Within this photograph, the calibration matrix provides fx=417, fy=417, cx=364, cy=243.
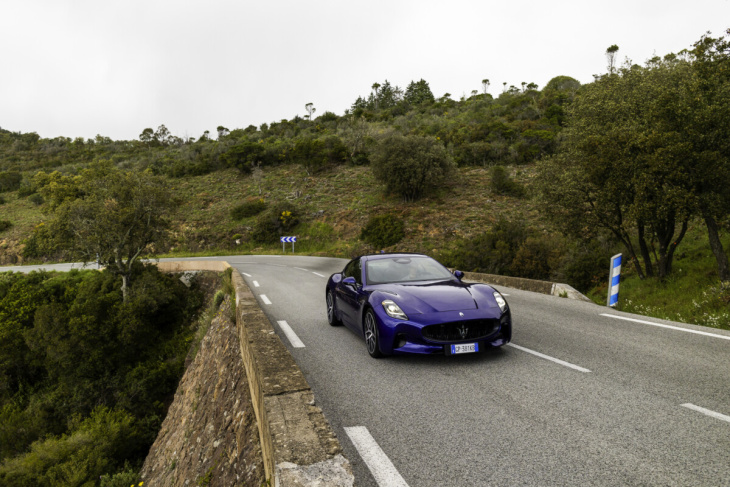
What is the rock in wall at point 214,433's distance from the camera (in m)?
3.84

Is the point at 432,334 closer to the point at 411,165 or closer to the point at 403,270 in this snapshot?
the point at 403,270

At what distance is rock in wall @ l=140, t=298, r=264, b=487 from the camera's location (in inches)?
151

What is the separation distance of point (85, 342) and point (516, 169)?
1329 inches

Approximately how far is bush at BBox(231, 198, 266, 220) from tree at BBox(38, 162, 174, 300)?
15.1 m

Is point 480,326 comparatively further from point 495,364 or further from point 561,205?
point 561,205

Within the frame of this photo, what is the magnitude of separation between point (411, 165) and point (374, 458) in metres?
31.9

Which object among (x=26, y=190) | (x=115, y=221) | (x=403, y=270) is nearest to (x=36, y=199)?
(x=26, y=190)

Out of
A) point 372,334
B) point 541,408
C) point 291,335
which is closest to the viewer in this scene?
point 541,408

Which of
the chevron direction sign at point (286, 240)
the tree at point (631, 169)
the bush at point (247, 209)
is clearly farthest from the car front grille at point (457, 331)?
the bush at point (247, 209)

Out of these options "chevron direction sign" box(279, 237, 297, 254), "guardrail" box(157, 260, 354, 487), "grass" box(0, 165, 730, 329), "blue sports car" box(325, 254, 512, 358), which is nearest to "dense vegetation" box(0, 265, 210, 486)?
"blue sports car" box(325, 254, 512, 358)

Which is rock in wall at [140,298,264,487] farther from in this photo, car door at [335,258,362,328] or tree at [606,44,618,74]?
tree at [606,44,618,74]

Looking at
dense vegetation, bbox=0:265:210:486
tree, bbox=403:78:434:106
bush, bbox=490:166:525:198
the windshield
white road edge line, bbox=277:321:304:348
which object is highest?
tree, bbox=403:78:434:106

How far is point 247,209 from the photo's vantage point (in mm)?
40000

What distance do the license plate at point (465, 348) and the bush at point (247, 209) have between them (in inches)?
1461
